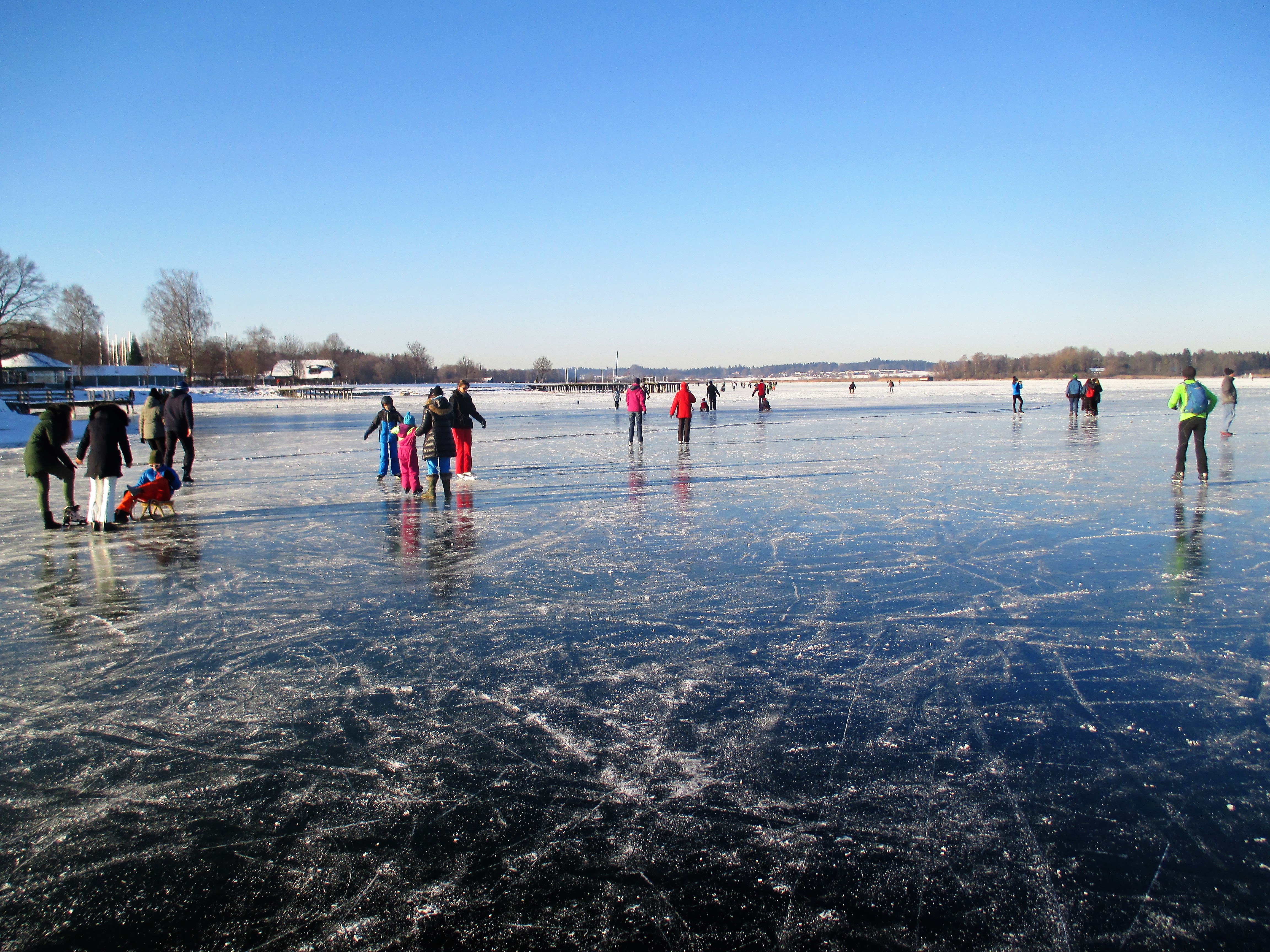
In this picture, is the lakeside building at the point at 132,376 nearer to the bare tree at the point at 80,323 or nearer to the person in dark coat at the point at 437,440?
the bare tree at the point at 80,323

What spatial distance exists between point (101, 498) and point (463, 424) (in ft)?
13.9

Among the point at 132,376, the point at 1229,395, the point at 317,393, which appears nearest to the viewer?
the point at 1229,395

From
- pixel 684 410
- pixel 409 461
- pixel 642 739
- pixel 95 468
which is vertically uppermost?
pixel 684 410

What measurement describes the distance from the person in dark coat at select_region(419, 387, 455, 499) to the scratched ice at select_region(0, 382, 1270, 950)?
2.12 meters

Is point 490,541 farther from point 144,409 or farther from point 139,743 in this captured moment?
point 144,409

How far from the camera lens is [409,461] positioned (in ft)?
31.5

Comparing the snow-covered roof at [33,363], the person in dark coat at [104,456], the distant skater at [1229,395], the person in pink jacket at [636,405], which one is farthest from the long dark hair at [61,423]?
the snow-covered roof at [33,363]

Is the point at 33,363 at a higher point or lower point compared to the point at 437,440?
higher

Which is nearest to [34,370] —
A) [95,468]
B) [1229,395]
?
[95,468]

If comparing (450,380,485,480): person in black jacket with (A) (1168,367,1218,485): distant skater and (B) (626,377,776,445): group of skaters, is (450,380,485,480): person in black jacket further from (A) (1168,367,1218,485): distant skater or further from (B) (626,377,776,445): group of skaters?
(A) (1168,367,1218,485): distant skater

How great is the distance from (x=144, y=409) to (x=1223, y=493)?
44.8ft

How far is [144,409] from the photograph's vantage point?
35.1ft

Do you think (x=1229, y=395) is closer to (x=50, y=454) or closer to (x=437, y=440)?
(x=437, y=440)

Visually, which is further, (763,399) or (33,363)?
(33,363)
